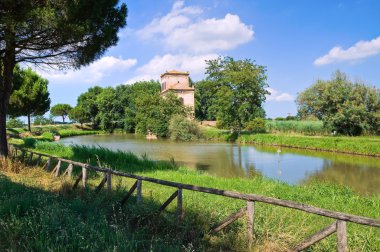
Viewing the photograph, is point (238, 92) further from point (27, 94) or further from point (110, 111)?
point (110, 111)

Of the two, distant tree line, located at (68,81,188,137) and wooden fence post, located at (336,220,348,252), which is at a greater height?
distant tree line, located at (68,81,188,137)

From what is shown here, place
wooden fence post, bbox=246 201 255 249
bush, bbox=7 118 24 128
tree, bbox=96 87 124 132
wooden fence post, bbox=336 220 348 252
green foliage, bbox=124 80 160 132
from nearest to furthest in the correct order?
1. wooden fence post, bbox=336 220 348 252
2. wooden fence post, bbox=246 201 255 249
3. bush, bbox=7 118 24 128
4. green foliage, bbox=124 80 160 132
5. tree, bbox=96 87 124 132

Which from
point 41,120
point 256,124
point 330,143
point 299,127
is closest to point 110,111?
point 41,120

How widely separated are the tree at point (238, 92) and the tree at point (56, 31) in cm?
3051

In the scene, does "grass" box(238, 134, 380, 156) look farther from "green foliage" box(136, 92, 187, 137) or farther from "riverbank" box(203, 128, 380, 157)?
"green foliage" box(136, 92, 187, 137)

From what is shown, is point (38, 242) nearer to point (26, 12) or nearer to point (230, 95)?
point (26, 12)

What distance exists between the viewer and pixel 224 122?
44000mm

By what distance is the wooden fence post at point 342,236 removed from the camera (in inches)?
154

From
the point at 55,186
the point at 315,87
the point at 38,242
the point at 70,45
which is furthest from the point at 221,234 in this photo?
the point at 315,87

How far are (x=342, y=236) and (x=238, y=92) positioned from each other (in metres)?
39.7

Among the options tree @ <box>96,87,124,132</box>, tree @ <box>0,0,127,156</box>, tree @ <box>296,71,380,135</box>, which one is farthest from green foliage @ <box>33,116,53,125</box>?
tree @ <box>0,0,127,156</box>

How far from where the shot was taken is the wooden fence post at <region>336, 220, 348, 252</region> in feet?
12.8

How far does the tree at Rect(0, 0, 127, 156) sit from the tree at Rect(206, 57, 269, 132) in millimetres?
30510

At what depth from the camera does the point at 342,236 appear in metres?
3.93
